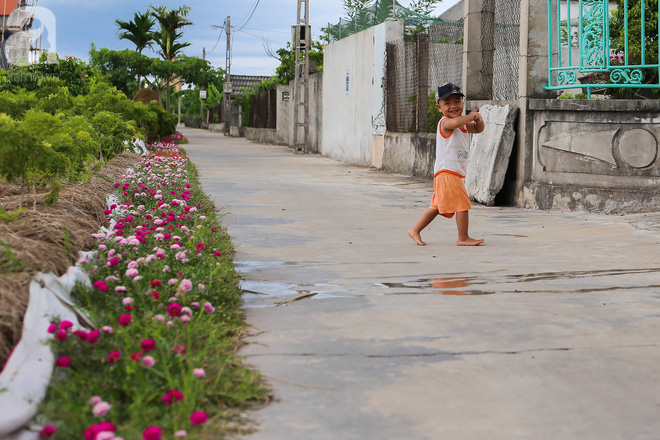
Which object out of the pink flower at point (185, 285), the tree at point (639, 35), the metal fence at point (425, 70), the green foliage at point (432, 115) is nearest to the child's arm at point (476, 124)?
the pink flower at point (185, 285)

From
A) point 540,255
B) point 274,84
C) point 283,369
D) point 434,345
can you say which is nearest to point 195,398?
point 283,369

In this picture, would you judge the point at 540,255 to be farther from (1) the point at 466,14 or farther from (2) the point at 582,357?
(1) the point at 466,14

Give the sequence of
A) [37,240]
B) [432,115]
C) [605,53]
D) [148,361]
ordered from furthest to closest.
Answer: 1. [432,115]
2. [605,53]
3. [37,240]
4. [148,361]

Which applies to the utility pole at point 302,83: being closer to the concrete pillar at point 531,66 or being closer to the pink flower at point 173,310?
the concrete pillar at point 531,66

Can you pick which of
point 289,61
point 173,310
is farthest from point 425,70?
point 289,61

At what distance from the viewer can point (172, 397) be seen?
2.62 m

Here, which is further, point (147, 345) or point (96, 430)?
point (147, 345)

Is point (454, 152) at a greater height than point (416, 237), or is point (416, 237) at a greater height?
point (454, 152)

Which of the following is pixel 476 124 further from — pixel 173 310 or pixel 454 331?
pixel 173 310

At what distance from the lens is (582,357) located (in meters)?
3.45

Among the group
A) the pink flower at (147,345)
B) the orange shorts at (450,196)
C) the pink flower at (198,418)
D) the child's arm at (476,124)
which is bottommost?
the pink flower at (198,418)

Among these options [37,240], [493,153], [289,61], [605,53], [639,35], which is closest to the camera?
[37,240]

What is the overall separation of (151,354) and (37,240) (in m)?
1.56

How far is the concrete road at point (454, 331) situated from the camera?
9.06 feet
